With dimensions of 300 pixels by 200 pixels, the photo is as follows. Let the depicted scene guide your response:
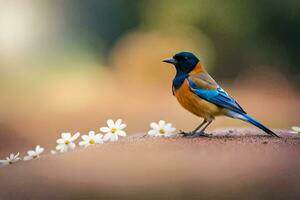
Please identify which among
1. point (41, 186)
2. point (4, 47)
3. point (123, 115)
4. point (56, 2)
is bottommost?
point (41, 186)

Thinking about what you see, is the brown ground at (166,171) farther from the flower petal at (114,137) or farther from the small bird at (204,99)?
the small bird at (204,99)

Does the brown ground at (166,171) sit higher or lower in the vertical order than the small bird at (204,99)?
lower

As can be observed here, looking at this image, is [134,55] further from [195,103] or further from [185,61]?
[195,103]

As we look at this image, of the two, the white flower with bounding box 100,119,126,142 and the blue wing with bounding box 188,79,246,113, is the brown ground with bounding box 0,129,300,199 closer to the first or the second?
the white flower with bounding box 100,119,126,142

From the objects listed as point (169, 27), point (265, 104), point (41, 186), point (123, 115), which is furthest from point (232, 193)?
point (169, 27)

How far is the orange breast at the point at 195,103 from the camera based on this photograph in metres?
4.93

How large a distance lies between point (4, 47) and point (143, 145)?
14.9 meters

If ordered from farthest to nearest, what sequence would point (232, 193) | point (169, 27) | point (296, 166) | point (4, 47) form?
point (4, 47) < point (169, 27) < point (296, 166) < point (232, 193)

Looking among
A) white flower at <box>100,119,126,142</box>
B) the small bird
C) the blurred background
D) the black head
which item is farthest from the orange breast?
the blurred background

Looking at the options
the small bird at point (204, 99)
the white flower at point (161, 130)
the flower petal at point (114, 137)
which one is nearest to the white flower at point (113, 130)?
the flower petal at point (114, 137)

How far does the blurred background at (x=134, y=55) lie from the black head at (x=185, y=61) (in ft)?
26.2

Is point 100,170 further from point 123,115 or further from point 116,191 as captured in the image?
point 123,115

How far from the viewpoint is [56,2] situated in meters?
20.5

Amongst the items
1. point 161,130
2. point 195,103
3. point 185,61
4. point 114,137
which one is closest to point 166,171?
point 114,137
